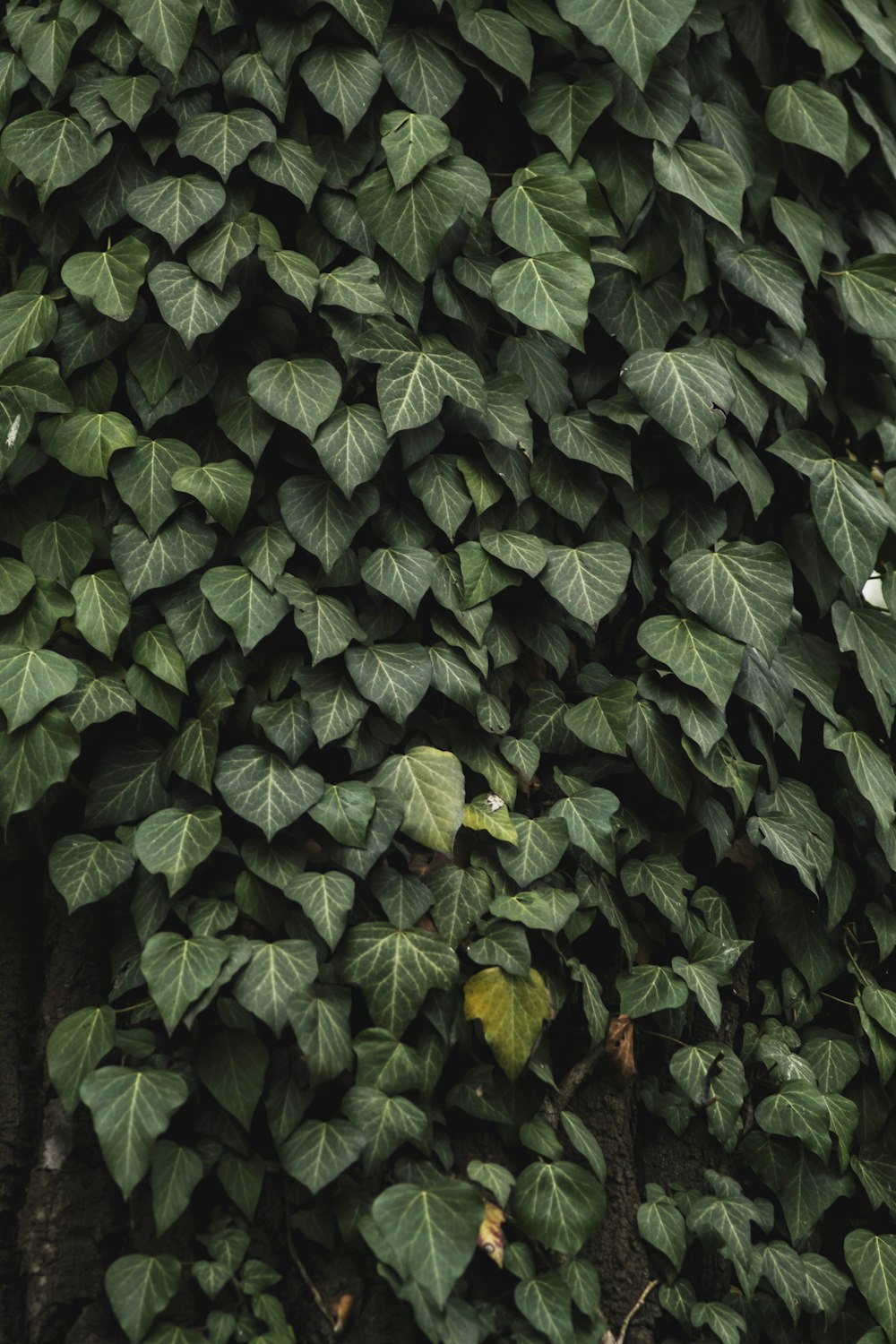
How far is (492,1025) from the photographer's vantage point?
6.82 ft

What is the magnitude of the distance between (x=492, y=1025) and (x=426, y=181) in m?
1.48

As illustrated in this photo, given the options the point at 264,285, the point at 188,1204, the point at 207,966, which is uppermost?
the point at 264,285

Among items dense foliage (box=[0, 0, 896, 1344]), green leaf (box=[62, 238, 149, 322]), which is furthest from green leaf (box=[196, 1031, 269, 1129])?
green leaf (box=[62, 238, 149, 322])

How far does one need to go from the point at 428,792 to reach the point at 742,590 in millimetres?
723

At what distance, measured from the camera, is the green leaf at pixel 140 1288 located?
1871 mm

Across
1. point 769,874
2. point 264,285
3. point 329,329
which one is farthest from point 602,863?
point 264,285

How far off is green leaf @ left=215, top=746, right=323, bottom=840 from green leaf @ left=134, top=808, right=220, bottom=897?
5 cm

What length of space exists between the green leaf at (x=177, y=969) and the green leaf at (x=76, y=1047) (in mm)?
106

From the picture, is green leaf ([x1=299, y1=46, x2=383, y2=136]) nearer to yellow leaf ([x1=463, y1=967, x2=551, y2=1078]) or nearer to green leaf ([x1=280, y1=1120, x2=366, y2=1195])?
yellow leaf ([x1=463, y1=967, x2=551, y2=1078])

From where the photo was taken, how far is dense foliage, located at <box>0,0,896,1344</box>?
2.01 metres

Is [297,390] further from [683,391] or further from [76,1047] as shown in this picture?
[76,1047]

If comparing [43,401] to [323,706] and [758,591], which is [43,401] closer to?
[323,706]

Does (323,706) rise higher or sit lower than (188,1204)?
higher

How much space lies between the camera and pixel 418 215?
7.29ft
